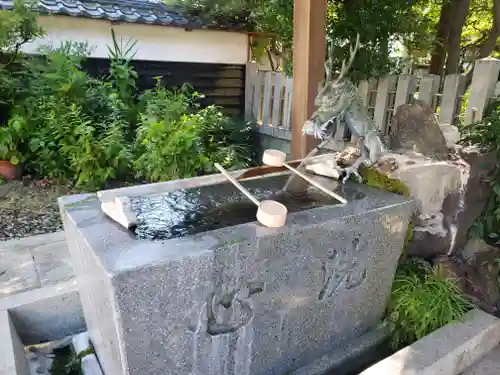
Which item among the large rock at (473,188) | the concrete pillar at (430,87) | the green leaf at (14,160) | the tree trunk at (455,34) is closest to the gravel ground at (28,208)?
the green leaf at (14,160)

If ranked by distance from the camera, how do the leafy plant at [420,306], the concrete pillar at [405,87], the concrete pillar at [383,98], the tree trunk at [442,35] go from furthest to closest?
the tree trunk at [442,35] → the concrete pillar at [383,98] → the concrete pillar at [405,87] → the leafy plant at [420,306]

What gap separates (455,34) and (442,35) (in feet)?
0.62

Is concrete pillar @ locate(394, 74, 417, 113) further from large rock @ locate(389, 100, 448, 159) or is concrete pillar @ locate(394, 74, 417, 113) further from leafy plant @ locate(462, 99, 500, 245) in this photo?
large rock @ locate(389, 100, 448, 159)

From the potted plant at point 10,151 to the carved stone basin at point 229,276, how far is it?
11.1ft

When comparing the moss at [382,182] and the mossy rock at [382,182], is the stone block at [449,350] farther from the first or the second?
the moss at [382,182]

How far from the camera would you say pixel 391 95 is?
5016 millimetres

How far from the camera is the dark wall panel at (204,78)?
655 cm

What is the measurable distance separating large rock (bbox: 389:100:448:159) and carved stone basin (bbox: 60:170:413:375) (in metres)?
0.78

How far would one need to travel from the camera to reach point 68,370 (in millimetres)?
2236

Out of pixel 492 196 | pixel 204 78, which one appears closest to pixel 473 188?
pixel 492 196

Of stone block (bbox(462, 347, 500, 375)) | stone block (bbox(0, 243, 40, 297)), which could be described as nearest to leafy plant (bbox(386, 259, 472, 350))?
stone block (bbox(462, 347, 500, 375))

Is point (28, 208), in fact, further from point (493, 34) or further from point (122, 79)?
point (493, 34)

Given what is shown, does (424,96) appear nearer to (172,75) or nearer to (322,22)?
(322,22)

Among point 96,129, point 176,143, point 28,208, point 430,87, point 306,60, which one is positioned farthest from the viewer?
point 96,129
